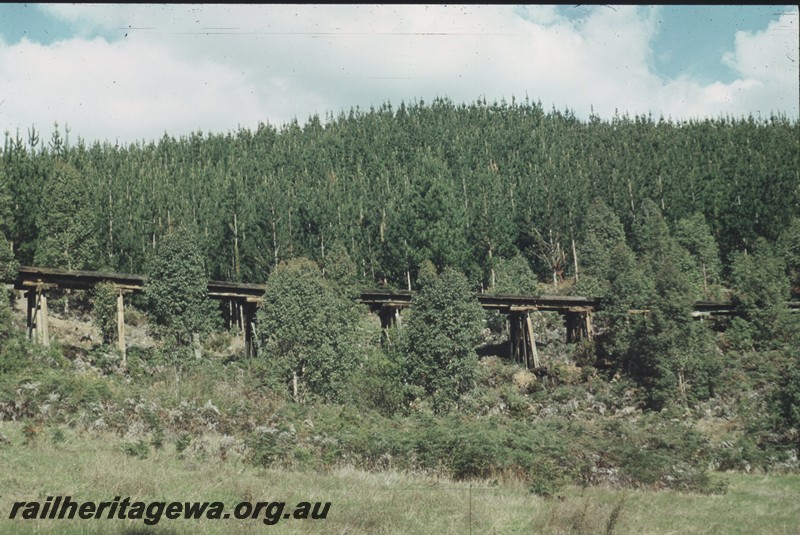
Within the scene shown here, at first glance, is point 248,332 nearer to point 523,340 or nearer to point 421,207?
point 523,340

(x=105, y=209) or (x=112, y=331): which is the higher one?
(x=105, y=209)

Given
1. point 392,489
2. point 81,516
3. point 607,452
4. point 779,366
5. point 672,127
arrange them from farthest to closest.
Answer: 1. point 672,127
2. point 779,366
3. point 607,452
4. point 392,489
5. point 81,516

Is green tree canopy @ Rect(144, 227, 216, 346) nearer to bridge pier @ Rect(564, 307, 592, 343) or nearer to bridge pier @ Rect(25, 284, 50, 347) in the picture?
bridge pier @ Rect(25, 284, 50, 347)

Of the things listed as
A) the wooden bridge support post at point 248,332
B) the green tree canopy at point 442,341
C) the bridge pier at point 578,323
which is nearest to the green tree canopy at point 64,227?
the wooden bridge support post at point 248,332

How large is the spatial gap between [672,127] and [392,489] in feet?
423

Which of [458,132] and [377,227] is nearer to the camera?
[377,227]

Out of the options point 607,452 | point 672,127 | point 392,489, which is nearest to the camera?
point 392,489

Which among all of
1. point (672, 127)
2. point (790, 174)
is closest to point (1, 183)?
point (790, 174)

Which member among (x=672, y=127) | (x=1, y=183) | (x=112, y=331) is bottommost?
(x=112, y=331)

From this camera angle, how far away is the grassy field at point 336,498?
10125 mm

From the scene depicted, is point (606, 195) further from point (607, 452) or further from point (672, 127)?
point (607, 452)

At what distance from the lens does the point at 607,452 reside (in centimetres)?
1923

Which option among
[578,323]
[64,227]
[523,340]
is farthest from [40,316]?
[578,323]

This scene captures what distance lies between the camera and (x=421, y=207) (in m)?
67.1
